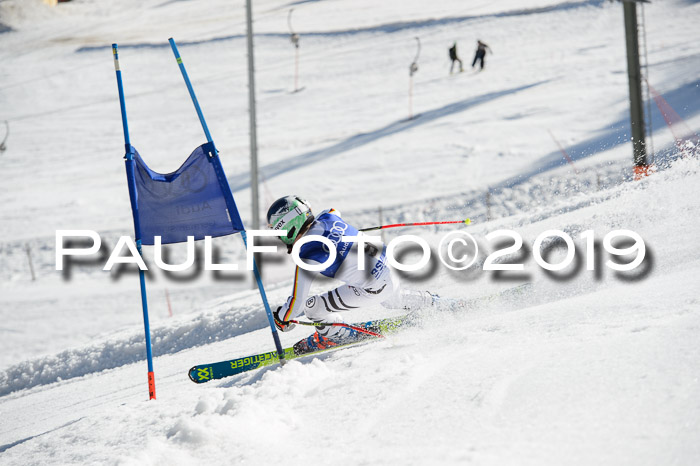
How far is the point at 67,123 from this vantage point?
3488cm

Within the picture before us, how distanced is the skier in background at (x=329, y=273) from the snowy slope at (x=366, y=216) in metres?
0.49

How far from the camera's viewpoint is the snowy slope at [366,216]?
11.6 ft

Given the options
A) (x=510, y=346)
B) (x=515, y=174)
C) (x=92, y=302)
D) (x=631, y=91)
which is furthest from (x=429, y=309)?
(x=515, y=174)

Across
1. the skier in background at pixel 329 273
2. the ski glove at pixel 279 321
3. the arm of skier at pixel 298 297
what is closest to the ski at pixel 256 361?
the skier in background at pixel 329 273

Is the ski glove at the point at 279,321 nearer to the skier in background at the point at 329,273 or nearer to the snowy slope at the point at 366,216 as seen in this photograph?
the skier in background at the point at 329,273

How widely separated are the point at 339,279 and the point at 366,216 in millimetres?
14971

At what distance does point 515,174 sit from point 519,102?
7.65 metres

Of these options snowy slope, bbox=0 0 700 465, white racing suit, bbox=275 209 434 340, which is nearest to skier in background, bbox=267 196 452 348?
white racing suit, bbox=275 209 434 340

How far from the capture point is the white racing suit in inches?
223

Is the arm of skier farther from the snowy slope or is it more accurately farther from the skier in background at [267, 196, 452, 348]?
the snowy slope

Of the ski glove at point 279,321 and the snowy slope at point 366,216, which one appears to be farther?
the ski glove at point 279,321

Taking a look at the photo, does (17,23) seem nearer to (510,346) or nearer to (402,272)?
Result: (402,272)

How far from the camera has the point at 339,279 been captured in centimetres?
587

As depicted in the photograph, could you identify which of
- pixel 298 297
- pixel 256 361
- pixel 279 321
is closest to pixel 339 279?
pixel 298 297
